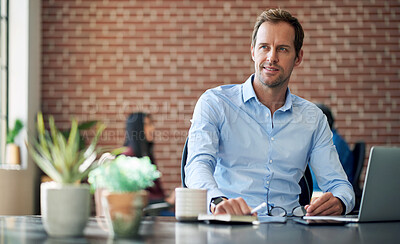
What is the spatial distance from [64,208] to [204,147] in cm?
113

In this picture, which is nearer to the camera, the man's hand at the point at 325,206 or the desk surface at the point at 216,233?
the desk surface at the point at 216,233

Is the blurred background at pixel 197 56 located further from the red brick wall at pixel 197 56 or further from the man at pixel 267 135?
the man at pixel 267 135

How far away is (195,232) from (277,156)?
1.12m

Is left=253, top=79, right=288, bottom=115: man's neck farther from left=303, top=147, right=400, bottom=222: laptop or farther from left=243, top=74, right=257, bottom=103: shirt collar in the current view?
Answer: left=303, top=147, right=400, bottom=222: laptop

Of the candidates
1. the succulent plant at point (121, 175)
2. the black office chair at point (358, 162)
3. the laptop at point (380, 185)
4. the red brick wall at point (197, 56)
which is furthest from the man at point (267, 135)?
the red brick wall at point (197, 56)

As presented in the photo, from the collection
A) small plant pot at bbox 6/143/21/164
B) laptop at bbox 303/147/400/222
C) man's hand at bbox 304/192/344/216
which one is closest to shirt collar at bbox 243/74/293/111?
man's hand at bbox 304/192/344/216

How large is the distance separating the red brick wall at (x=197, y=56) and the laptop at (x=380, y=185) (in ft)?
14.1

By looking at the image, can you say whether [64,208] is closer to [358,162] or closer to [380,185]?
[380,185]

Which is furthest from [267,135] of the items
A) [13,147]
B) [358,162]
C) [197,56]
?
[197,56]

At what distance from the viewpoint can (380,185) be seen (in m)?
1.74

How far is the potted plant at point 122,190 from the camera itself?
1230 millimetres

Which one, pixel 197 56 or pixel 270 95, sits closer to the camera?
pixel 270 95

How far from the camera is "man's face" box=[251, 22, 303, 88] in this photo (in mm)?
2541

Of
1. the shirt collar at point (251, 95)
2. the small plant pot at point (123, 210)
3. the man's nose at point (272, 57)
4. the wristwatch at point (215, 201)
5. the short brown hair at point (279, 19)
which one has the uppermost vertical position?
the short brown hair at point (279, 19)
